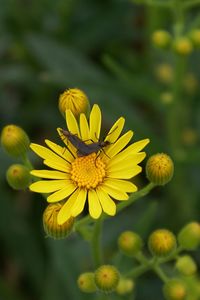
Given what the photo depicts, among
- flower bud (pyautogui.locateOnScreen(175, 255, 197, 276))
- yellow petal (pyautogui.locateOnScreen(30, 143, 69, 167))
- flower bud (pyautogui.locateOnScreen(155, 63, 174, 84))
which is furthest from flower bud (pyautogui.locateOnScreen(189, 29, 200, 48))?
yellow petal (pyautogui.locateOnScreen(30, 143, 69, 167))

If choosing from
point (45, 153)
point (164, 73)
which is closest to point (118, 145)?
point (45, 153)

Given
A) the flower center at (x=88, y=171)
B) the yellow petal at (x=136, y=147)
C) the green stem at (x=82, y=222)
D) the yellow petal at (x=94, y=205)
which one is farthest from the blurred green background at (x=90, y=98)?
the yellow petal at (x=136, y=147)

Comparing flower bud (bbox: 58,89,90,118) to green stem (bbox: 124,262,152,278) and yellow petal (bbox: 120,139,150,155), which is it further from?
green stem (bbox: 124,262,152,278)

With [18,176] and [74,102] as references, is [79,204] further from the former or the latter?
[74,102]

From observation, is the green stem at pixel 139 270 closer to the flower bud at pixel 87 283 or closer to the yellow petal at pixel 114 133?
the flower bud at pixel 87 283

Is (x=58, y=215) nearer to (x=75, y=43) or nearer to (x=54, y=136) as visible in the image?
(x=54, y=136)
